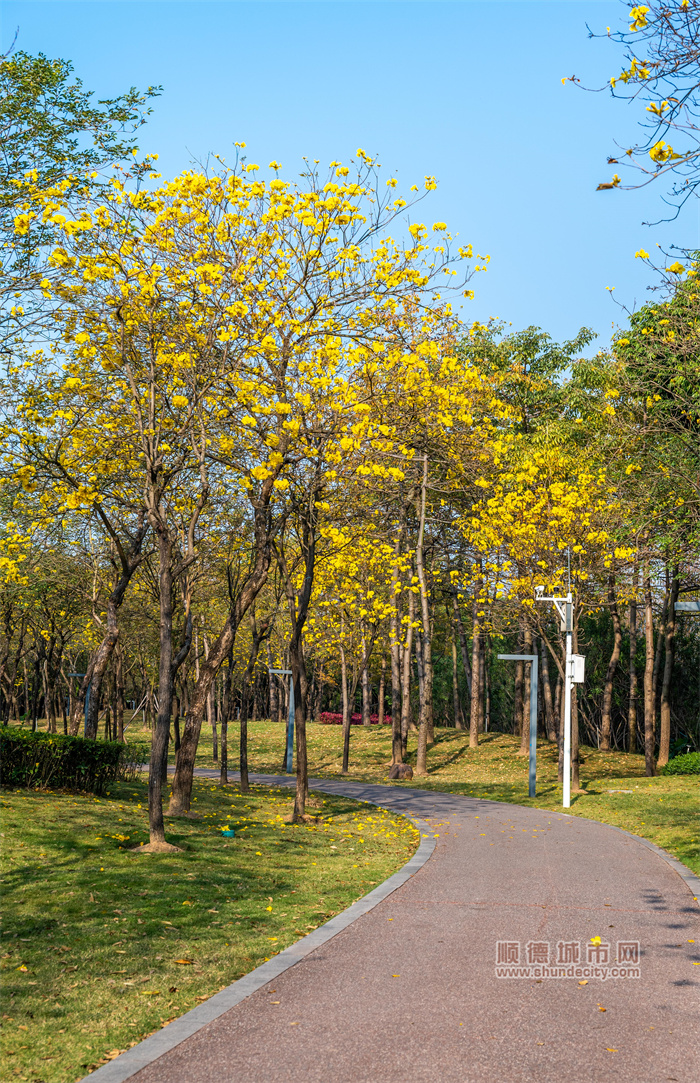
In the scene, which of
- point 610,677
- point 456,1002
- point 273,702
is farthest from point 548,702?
point 456,1002

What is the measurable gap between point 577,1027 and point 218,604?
27577 mm

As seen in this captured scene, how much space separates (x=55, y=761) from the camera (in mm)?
13797

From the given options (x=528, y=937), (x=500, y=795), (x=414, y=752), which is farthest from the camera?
(x=414, y=752)

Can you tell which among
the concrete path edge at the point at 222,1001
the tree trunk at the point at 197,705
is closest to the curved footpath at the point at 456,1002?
the concrete path edge at the point at 222,1001

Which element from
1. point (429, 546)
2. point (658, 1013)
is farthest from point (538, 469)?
point (658, 1013)

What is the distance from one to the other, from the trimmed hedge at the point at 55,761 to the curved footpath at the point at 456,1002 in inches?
264

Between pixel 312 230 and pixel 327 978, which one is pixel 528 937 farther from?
pixel 312 230

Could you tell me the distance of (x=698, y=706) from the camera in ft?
125

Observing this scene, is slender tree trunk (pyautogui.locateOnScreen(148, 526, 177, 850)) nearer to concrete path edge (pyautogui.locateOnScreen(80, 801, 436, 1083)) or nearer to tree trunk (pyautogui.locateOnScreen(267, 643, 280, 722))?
concrete path edge (pyautogui.locateOnScreen(80, 801, 436, 1083))

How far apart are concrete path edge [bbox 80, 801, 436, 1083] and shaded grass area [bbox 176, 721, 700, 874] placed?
16.8ft

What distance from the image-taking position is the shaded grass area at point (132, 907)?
498 centimetres

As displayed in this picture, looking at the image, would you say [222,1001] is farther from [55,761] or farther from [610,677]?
[610,677]

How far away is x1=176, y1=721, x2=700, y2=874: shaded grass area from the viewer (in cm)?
1562

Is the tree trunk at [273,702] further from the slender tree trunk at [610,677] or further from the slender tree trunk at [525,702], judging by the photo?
the slender tree trunk at [610,677]
